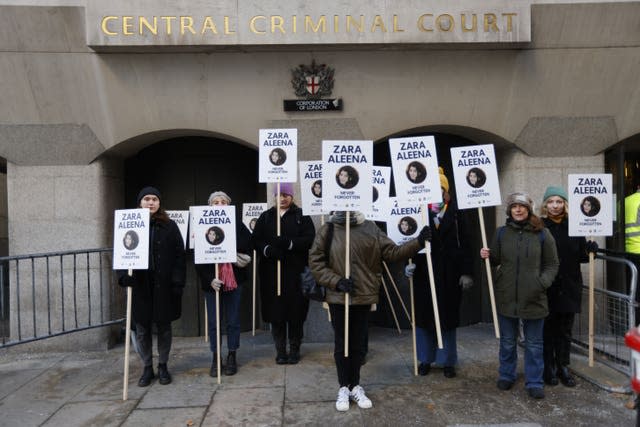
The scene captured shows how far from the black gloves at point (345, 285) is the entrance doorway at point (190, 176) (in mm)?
3843

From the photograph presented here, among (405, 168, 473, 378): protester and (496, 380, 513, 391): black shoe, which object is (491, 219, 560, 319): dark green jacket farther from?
(496, 380, 513, 391): black shoe

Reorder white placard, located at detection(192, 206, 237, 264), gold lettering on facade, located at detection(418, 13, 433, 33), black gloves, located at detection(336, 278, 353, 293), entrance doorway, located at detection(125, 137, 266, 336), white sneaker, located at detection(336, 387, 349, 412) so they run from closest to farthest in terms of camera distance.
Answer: black gloves, located at detection(336, 278, 353, 293), white sneaker, located at detection(336, 387, 349, 412), white placard, located at detection(192, 206, 237, 264), gold lettering on facade, located at detection(418, 13, 433, 33), entrance doorway, located at detection(125, 137, 266, 336)

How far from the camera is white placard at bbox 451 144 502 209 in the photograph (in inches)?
211

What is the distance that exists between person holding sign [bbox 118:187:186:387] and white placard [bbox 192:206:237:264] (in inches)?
9.6

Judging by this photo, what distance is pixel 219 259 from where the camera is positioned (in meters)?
5.60

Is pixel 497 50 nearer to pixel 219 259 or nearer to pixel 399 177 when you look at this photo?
pixel 399 177

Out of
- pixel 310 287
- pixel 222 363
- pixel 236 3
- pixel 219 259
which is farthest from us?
pixel 236 3

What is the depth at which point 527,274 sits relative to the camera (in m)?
4.97

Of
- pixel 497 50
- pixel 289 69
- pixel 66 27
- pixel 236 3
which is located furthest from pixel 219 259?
pixel 497 50

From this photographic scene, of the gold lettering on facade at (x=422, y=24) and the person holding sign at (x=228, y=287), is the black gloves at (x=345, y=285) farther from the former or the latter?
the gold lettering on facade at (x=422, y=24)

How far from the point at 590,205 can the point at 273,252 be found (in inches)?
135

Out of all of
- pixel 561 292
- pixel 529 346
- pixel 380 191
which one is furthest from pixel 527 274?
pixel 380 191

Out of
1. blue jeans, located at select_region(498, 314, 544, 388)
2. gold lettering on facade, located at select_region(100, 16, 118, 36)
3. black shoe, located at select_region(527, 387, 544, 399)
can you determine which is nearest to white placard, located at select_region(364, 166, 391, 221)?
blue jeans, located at select_region(498, 314, 544, 388)

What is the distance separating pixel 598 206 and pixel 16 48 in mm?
7270
